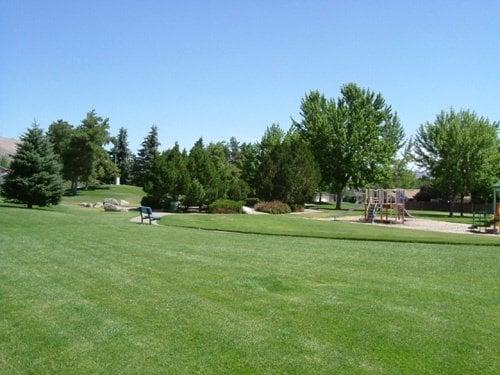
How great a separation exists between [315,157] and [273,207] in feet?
54.3

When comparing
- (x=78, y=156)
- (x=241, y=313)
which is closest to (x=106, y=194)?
(x=78, y=156)

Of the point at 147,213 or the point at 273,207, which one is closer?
the point at 147,213

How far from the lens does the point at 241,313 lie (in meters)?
6.58

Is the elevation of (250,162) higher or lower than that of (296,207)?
higher

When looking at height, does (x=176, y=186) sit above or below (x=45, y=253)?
above

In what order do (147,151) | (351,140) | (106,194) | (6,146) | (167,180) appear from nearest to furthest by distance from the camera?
(167,180), (351,140), (106,194), (147,151), (6,146)

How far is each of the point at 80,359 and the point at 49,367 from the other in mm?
284

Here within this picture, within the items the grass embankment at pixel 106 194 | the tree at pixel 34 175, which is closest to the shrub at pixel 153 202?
the tree at pixel 34 175

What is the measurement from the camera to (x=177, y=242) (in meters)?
13.8

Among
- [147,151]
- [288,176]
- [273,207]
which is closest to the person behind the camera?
[273,207]

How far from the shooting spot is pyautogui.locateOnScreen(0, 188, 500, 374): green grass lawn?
516 cm

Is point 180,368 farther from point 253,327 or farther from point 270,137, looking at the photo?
point 270,137

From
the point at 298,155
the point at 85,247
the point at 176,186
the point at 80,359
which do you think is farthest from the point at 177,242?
the point at 298,155

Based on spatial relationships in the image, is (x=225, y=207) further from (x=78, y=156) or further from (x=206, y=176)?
(x=78, y=156)
